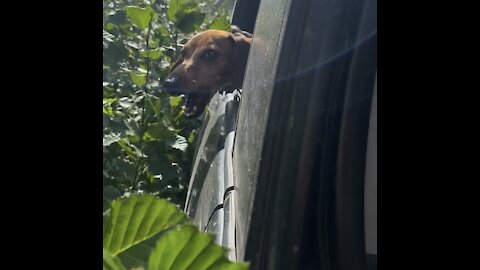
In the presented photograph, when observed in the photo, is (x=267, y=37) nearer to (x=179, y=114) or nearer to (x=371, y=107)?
(x=371, y=107)

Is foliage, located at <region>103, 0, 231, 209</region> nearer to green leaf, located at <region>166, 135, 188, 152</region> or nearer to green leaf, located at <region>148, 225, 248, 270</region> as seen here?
green leaf, located at <region>166, 135, 188, 152</region>

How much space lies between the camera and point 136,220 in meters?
0.57

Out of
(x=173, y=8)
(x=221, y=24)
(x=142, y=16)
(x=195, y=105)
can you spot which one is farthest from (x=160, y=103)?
(x=142, y=16)

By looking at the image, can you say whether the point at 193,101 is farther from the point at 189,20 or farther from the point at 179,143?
the point at 189,20

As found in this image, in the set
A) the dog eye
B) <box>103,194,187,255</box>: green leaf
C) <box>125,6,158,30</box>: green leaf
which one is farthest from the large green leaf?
<box>103,194,187,255</box>: green leaf

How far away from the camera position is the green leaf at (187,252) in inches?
21.0

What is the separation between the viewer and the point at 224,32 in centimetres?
316

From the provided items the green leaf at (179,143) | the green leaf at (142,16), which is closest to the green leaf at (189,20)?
the green leaf at (179,143)

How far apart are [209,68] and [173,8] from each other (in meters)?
0.32

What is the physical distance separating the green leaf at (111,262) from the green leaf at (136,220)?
3 cm

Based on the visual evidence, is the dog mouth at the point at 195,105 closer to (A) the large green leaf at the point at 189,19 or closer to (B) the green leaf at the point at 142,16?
(A) the large green leaf at the point at 189,19
